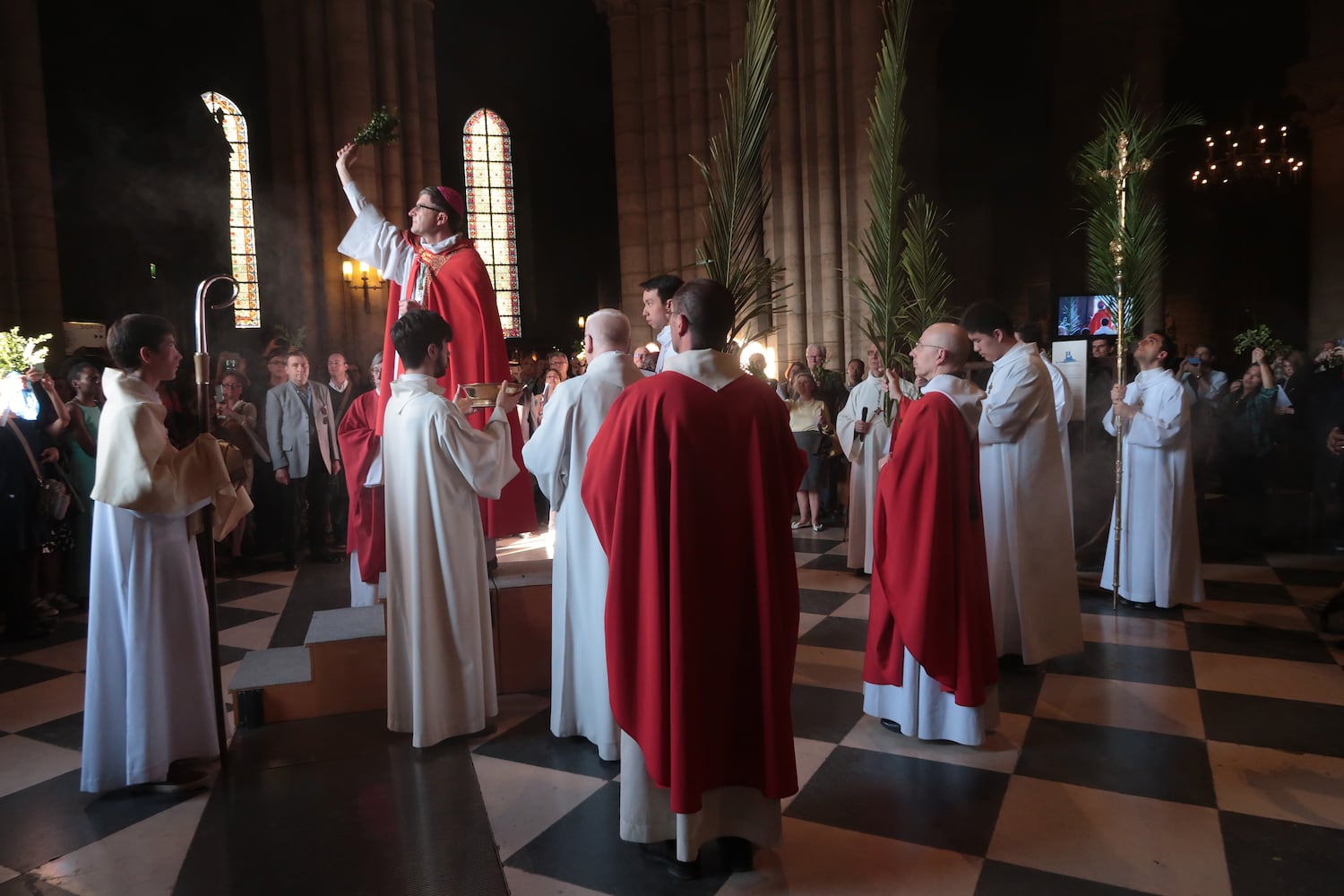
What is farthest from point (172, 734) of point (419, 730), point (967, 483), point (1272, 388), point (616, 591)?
point (1272, 388)

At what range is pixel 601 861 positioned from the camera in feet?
9.07

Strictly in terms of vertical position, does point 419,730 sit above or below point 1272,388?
below

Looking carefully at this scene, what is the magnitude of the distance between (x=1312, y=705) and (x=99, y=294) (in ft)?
45.2

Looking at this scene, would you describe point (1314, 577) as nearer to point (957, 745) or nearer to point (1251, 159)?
point (957, 745)

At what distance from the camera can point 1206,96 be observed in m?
17.3

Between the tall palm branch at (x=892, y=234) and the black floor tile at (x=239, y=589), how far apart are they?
506 cm

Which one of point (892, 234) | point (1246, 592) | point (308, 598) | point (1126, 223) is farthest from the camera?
point (308, 598)

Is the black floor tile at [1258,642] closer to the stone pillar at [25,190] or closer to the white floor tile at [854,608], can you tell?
the white floor tile at [854,608]

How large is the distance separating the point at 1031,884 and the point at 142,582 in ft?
10.5

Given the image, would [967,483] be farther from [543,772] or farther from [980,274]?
[980,274]

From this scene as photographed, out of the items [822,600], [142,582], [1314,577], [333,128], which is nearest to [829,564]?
[822,600]

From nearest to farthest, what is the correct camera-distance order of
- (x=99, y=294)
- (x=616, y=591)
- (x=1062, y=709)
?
(x=616, y=591) → (x=1062, y=709) → (x=99, y=294)

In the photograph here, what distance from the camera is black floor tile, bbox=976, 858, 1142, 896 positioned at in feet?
8.29

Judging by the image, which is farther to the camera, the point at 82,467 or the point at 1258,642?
the point at 82,467
